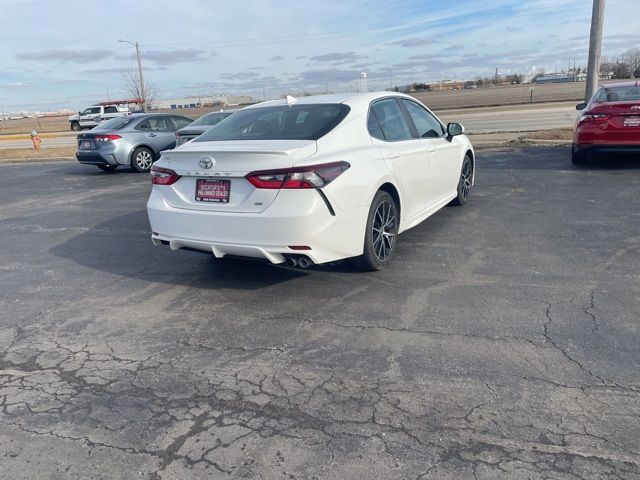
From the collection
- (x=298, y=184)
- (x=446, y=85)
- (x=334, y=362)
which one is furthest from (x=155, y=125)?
(x=446, y=85)

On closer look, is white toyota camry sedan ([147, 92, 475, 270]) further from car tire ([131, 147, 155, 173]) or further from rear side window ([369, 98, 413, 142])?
car tire ([131, 147, 155, 173])

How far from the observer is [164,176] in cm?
487

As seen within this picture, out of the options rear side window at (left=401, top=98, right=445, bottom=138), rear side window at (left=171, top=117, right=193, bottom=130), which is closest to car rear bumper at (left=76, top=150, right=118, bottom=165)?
rear side window at (left=171, top=117, right=193, bottom=130)

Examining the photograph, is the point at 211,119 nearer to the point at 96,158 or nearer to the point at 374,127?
the point at 96,158

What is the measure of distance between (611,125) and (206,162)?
788cm

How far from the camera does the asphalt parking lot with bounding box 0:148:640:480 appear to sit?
2.65 metres

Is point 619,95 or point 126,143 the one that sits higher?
point 619,95

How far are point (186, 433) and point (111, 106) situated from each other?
46.1 m

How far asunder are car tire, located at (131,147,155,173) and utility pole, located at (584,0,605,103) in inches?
448

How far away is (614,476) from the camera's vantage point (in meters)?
2.42

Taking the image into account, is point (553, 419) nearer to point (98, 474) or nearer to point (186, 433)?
point (186, 433)

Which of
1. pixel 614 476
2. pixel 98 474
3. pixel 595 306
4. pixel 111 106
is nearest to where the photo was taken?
pixel 614 476

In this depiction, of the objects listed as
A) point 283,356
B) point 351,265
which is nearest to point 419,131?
point 351,265

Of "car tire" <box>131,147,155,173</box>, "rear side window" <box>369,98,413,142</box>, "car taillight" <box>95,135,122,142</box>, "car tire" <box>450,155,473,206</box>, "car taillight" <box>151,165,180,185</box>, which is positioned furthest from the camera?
"car tire" <box>131,147,155,173</box>
